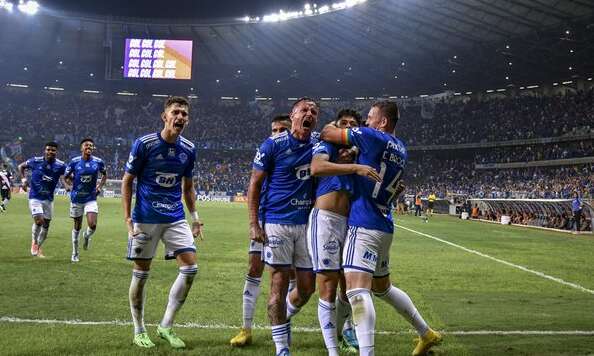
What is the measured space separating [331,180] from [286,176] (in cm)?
52

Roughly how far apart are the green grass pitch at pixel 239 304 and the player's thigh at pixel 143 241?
2.91ft

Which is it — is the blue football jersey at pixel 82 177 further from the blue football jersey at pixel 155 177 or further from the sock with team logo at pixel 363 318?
the sock with team logo at pixel 363 318

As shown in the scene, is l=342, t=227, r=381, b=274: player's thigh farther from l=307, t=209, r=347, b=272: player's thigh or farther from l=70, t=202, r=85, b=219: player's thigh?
l=70, t=202, r=85, b=219: player's thigh

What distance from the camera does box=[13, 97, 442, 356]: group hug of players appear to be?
4.93 metres

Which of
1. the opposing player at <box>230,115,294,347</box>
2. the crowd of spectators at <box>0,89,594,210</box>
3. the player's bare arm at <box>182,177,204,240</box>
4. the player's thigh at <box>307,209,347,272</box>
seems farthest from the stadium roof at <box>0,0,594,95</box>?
the player's thigh at <box>307,209,347,272</box>

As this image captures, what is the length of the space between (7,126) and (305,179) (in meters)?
73.4

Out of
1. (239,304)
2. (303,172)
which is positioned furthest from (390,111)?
(239,304)

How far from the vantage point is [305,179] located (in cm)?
570

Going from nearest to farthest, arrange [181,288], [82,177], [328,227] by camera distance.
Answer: [328,227] < [181,288] < [82,177]

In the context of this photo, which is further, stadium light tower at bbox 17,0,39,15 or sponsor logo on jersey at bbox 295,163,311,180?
stadium light tower at bbox 17,0,39,15

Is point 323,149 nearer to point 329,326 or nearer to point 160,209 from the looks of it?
point 329,326

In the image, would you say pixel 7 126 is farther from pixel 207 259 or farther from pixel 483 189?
pixel 207 259

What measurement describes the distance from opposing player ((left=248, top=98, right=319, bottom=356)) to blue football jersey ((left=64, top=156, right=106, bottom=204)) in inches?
311

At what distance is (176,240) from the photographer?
19.9 ft
